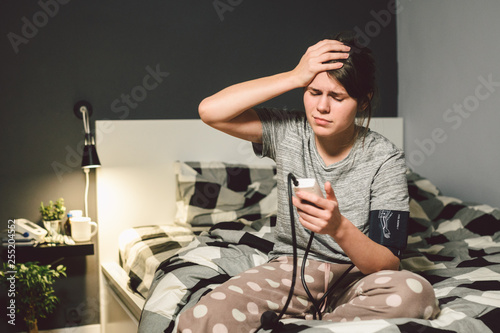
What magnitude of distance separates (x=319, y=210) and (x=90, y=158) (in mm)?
1646

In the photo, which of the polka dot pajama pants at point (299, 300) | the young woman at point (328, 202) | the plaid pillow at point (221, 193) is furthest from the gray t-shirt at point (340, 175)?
the plaid pillow at point (221, 193)

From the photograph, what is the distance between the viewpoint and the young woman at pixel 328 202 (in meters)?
1.12

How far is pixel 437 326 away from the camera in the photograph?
111 centimetres

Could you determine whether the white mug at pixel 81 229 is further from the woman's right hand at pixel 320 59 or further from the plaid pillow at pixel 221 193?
the woman's right hand at pixel 320 59

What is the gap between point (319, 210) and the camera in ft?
3.56

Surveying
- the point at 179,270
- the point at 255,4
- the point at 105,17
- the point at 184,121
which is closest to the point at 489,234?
the point at 179,270

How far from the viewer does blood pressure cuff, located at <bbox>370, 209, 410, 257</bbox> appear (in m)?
1.26

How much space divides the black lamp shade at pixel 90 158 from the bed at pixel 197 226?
4.6 inches

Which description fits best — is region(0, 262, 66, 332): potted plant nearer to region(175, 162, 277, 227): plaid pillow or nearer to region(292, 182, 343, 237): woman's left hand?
region(175, 162, 277, 227): plaid pillow

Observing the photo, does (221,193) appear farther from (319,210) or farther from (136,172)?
(319,210)

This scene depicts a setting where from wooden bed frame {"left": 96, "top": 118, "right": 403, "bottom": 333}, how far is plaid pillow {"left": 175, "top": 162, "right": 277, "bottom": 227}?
0.10m

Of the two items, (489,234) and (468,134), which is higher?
(468,134)

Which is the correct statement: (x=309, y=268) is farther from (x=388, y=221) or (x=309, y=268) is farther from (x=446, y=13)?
(x=446, y=13)

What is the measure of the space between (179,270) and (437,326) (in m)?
0.77
